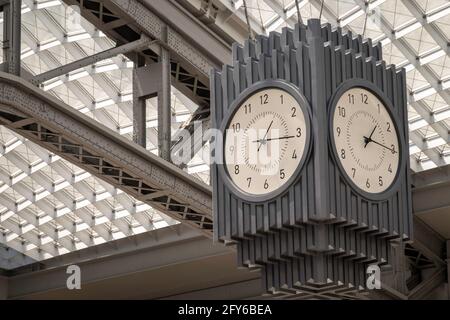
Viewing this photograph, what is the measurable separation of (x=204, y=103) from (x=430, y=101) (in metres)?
9.69

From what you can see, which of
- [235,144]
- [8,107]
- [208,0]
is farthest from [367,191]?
[208,0]

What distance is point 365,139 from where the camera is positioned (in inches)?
734

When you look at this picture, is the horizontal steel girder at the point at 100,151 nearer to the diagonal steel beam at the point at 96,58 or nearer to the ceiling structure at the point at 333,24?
Answer: the diagonal steel beam at the point at 96,58

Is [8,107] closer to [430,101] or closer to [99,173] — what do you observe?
[99,173]

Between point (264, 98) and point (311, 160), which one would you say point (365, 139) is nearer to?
point (311, 160)

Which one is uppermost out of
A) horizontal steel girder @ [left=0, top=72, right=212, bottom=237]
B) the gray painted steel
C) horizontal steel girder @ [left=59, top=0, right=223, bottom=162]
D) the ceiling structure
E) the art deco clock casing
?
the ceiling structure

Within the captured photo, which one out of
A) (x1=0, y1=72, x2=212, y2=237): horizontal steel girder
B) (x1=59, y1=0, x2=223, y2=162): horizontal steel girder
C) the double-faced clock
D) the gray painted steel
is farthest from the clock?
(x1=59, y1=0, x2=223, y2=162): horizontal steel girder

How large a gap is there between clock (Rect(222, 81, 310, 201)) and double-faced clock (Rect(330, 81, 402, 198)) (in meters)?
0.55

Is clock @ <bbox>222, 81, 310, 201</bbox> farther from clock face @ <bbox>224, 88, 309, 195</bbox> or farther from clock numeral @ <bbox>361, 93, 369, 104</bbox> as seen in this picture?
clock numeral @ <bbox>361, 93, 369, 104</bbox>

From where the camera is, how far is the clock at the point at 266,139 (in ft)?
59.8

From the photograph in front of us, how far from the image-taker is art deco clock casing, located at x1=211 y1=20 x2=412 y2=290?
18047 millimetres

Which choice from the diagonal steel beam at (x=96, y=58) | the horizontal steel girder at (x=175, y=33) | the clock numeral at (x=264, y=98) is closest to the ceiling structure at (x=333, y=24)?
the horizontal steel girder at (x=175, y=33)
